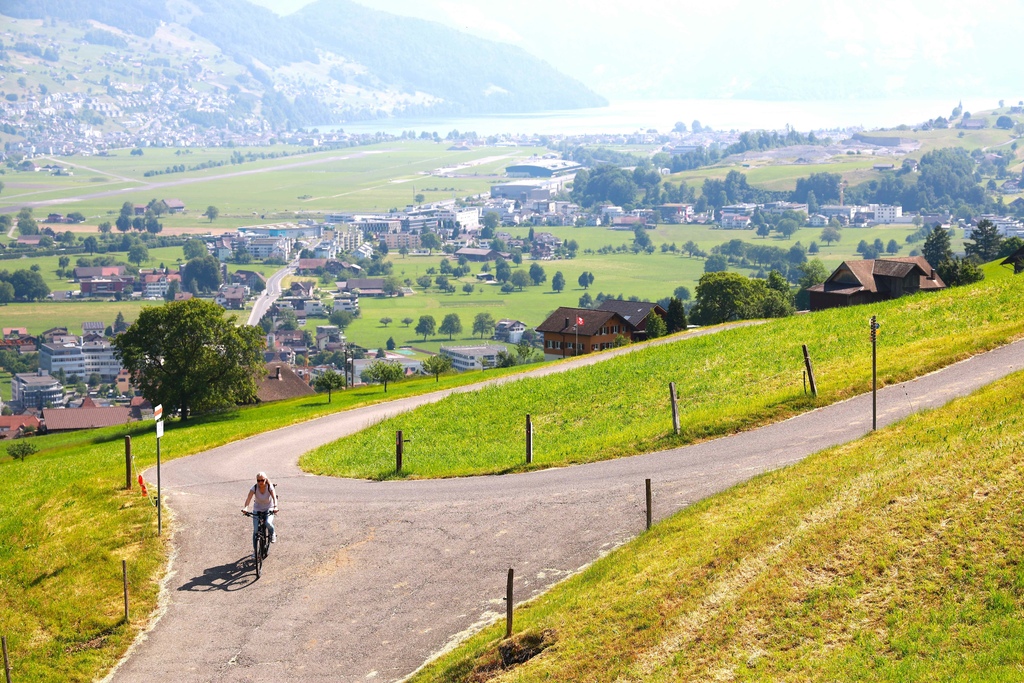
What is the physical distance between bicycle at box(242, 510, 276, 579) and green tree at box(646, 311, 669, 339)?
Answer: 63.6 m

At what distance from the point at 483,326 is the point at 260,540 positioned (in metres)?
158

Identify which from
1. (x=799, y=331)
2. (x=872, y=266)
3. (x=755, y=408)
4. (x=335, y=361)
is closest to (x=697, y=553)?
(x=755, y=408)

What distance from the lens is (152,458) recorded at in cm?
3466

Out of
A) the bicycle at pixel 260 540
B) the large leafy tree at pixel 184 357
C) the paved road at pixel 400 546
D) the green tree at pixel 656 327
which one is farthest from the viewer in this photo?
the green tree at pixel 656 327

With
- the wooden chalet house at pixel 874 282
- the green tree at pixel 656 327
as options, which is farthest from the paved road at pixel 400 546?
the green tree at pixel 656 327

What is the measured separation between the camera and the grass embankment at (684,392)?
26625mm

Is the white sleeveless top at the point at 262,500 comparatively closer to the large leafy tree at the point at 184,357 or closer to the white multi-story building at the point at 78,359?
the large leafy tree at the point at 184,357

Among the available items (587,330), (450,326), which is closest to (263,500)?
(587,330)

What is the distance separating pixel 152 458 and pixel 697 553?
23.2m

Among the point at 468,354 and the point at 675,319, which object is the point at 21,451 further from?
the point at 468,354

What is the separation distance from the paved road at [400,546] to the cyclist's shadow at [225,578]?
37 mm

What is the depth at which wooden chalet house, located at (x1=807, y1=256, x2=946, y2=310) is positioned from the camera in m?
67.7

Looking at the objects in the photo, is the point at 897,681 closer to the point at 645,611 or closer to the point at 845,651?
the point at 845,651

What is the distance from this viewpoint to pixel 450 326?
17825 cm
